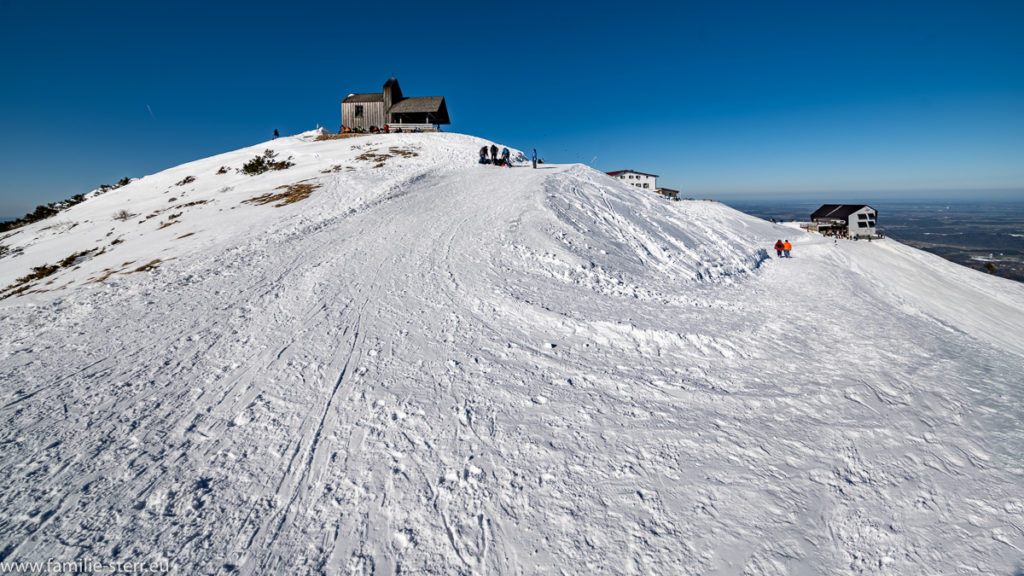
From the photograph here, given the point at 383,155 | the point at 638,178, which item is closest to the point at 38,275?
the point at 383,155

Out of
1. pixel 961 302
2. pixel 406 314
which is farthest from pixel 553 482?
pixel 961 302

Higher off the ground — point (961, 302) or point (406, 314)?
point (406, 314)

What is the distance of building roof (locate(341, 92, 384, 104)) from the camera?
45.8m

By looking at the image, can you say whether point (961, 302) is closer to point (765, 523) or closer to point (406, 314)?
point (765, 523)

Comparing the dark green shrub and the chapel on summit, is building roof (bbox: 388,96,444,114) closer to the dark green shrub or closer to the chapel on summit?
the chapel on summit

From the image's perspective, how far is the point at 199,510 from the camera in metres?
3.97

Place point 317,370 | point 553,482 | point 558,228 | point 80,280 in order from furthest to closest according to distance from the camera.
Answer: point 558,228 < point 80,280 < point 317,370 < point 553,482

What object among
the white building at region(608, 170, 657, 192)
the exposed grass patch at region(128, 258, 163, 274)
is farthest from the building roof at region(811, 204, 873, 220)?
the exposed grass patch at region(128, 258, 163, 274)

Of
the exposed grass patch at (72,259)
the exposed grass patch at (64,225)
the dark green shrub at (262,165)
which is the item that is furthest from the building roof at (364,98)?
the exposed grass patch at (72,259)

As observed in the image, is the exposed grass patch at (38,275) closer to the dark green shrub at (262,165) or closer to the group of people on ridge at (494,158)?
the dark green shrub at (262,165)

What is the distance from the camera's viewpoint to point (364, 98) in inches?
1817

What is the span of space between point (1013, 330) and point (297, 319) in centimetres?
2637

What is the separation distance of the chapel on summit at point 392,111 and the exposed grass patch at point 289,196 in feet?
87.6

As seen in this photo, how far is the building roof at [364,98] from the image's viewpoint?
4584 cm
